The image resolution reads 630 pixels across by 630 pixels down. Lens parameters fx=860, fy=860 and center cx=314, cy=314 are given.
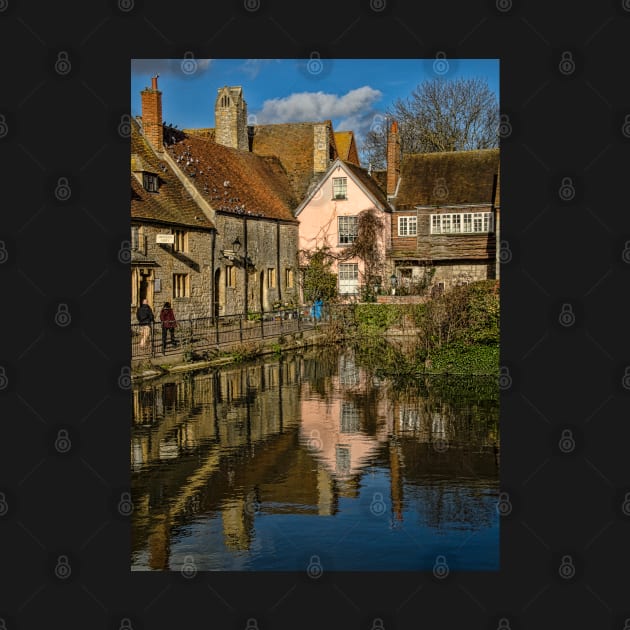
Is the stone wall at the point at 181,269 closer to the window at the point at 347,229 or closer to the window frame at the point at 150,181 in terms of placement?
the window frame at the point at 150,181

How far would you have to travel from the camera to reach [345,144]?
50.8m

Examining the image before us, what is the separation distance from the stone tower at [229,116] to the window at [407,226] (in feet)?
30.4

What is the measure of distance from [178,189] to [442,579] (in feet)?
100.0

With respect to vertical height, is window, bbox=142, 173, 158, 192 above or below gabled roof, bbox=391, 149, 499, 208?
below

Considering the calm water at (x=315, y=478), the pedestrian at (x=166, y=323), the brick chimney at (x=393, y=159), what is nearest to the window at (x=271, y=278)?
the brick chimney at (x=393, y=159)

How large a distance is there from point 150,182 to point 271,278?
10.3 meters

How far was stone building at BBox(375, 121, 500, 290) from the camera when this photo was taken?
42344mm

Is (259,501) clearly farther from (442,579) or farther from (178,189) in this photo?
(178,189)

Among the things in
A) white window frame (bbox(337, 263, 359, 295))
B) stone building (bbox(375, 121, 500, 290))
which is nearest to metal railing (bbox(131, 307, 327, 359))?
white window frame (bbox(337, 263, 359, 295))

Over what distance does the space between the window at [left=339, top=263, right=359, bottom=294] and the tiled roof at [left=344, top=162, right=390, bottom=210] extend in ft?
11.6

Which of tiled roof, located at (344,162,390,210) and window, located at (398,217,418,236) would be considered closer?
tiled roof, located at (344,162,390,210)

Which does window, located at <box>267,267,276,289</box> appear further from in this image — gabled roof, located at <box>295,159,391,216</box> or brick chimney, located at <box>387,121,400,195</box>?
brick chimney, located at <box>387,121,400,195</box>

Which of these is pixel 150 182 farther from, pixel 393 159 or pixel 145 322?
pixel 393 159

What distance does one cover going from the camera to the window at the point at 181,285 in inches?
1286
